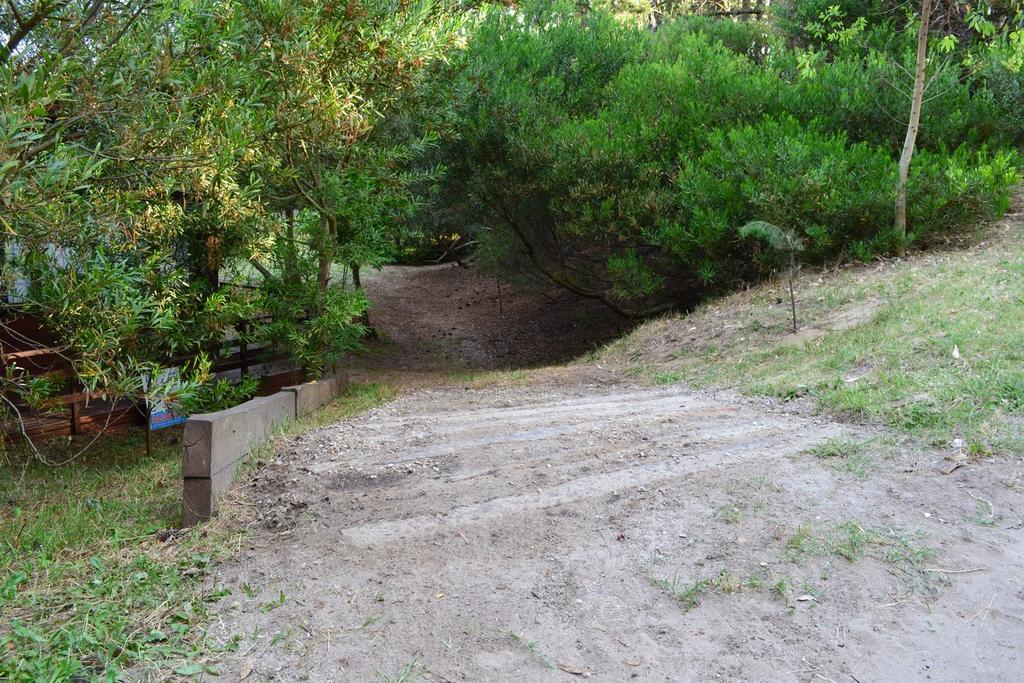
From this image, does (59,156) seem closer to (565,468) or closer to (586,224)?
(565,468)

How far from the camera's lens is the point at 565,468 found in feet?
16.2

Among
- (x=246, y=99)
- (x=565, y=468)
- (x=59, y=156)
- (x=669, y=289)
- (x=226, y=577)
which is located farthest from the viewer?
(x=669, y=289)

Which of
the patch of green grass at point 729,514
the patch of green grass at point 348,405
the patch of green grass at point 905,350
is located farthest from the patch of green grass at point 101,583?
the patch of green grass at point 905,350

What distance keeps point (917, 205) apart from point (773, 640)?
359 inches

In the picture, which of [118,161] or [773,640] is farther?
[118,161]

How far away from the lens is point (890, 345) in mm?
7207

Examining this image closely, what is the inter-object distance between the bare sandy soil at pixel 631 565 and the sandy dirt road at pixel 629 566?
12mm

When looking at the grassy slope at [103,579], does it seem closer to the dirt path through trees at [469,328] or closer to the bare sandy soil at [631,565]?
the bare sandy soil at [631,565]

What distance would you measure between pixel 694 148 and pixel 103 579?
10.3 meters

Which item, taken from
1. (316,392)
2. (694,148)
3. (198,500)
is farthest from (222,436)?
(694,148)

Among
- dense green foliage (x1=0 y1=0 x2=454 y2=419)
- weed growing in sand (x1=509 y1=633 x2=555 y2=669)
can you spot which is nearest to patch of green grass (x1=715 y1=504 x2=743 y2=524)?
weed growing in sand (x1=509 y1=633 x2=555 y2=669)

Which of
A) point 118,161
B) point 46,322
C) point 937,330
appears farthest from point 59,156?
point 937,330

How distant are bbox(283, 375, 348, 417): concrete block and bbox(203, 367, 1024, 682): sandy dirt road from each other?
1.67m

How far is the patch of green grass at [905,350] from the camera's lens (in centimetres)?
536
